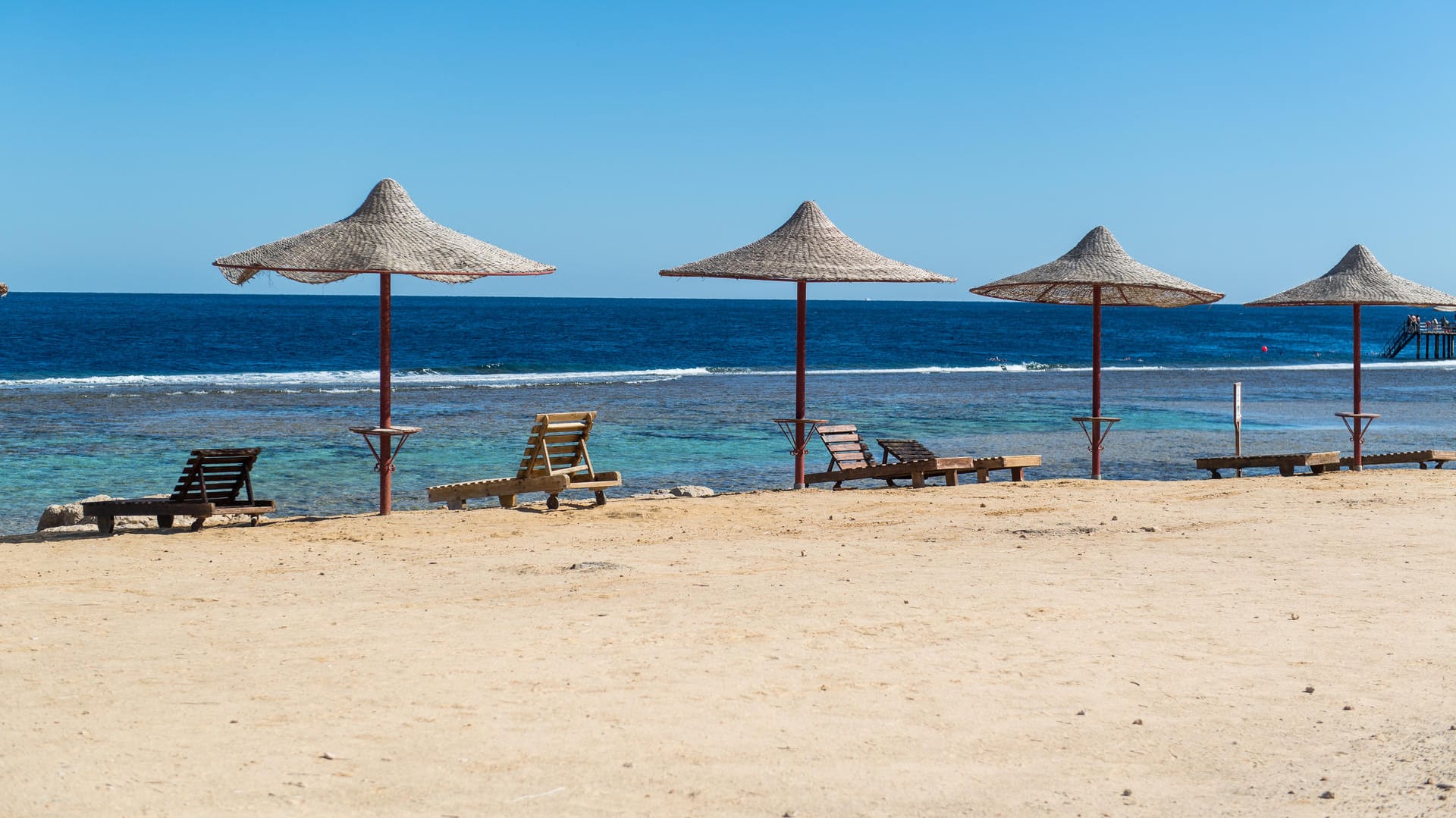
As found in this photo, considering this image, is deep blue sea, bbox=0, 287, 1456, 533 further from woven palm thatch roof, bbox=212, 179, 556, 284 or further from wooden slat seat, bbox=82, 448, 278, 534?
woven palm thatch roof, bbox=212, 179, 556, 284

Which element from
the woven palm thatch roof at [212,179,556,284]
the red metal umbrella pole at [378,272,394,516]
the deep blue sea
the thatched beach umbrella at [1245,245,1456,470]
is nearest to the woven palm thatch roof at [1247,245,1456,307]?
the thatched beach umbrella at [1245,245,1456,470]

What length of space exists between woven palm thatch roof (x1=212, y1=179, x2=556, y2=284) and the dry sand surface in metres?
2.07

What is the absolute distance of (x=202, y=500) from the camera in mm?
10172

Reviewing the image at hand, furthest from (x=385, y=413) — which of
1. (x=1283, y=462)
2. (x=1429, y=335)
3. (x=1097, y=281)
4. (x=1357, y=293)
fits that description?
(x=1429, y=335)

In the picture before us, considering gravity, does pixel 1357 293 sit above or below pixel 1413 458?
above

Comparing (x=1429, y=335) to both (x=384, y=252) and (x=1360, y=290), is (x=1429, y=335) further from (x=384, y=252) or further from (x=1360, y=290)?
(x=384, y=252)

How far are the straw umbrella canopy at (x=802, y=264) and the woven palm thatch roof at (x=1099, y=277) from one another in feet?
4.61

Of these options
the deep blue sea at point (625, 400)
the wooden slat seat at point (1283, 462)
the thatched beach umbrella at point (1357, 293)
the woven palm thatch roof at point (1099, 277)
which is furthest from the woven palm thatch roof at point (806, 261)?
the thatched beach umbrella at point (1357, 293)

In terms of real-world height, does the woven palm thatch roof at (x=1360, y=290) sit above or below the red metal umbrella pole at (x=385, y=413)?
above

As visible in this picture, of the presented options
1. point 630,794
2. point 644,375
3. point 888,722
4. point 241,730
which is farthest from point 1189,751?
point 644,375

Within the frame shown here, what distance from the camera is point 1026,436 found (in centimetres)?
2083

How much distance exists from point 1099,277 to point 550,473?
5692 millimetres

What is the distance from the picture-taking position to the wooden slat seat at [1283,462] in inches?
535

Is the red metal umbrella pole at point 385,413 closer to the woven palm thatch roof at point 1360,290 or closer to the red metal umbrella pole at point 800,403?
the red metal umbrella pole at point 800,403
